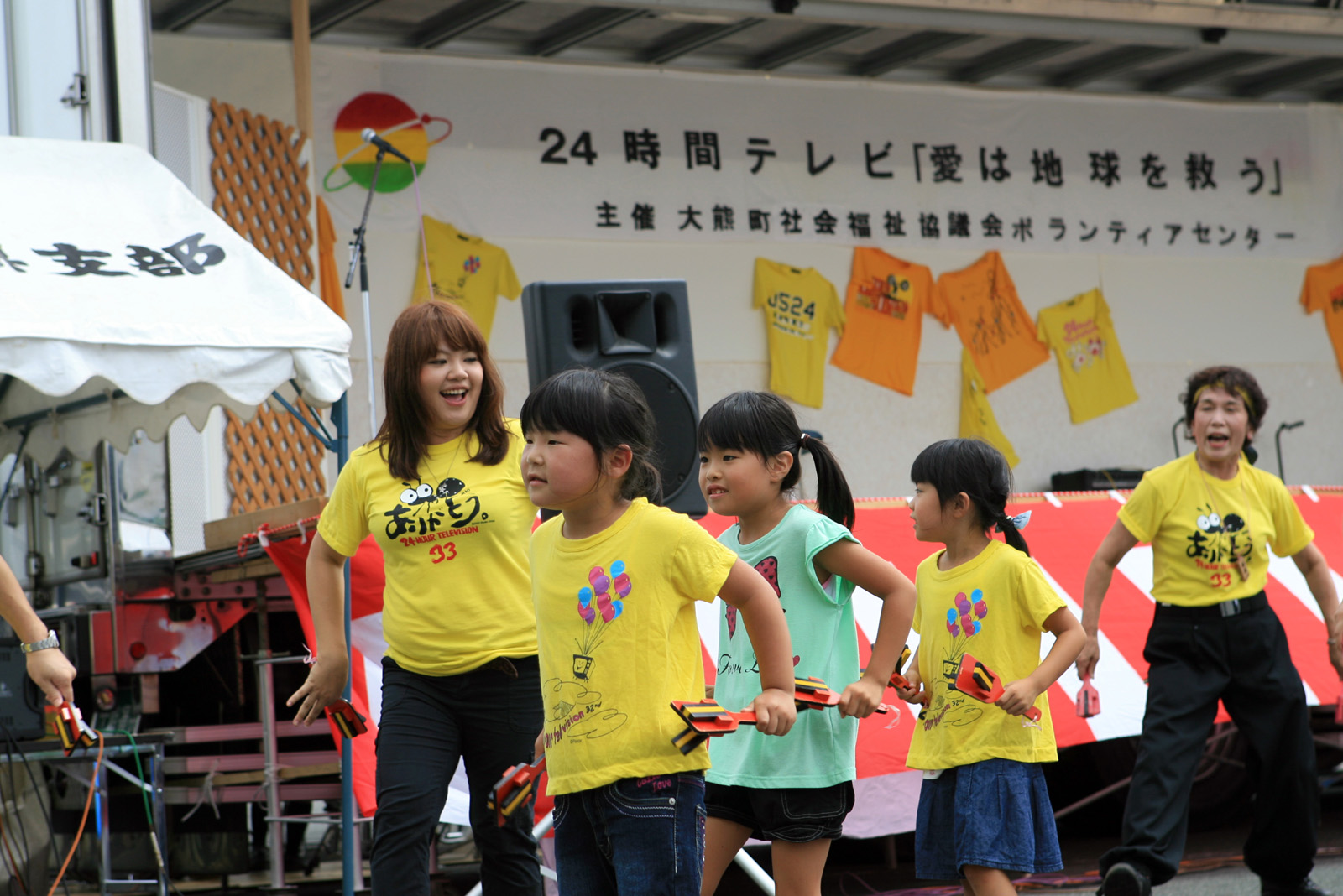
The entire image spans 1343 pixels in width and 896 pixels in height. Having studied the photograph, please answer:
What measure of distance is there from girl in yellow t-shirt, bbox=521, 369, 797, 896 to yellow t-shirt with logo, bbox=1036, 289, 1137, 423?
8.47 meters

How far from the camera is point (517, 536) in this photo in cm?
302

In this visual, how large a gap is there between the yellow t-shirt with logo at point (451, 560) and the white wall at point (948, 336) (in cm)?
557

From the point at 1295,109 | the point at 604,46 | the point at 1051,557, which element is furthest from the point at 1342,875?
the point at 1295,109

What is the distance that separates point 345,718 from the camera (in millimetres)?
3045

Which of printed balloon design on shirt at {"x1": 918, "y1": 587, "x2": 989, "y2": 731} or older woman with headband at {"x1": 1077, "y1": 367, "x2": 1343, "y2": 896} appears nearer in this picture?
printed balloon design on shirt at {"x1": 918, "y1": 587, "x2": 989, "y2": 731}

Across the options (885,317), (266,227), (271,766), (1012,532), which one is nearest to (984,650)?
(1012,532)

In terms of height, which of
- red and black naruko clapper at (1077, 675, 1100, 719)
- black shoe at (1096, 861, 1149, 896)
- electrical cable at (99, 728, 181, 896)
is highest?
red and black naruko clapper at (1077, 675, 1100, 719)

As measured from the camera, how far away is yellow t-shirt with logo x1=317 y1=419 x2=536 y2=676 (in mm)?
2959

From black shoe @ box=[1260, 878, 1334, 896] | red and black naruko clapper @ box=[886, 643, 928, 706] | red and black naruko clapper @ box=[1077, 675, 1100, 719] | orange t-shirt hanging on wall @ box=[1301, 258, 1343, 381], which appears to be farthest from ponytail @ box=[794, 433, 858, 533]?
orange t-shirt hanging on wall @ box=[1301, 258, 1343, 381]

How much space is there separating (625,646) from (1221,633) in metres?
2.56

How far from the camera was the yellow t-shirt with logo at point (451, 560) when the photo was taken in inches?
116

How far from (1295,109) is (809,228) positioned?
4.26m

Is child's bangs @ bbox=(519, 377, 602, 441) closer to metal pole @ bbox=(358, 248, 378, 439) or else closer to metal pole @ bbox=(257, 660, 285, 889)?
metal pole @ bbox=(257, 660, 285, 889)

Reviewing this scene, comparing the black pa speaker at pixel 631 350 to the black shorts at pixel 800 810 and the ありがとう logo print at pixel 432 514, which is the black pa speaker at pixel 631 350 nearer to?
the ありがとう logo print at pixel 432 514
